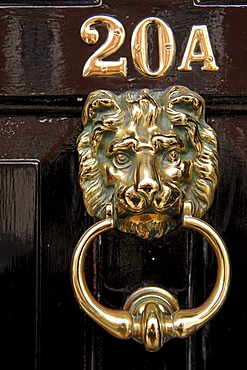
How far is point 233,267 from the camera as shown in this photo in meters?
0.87

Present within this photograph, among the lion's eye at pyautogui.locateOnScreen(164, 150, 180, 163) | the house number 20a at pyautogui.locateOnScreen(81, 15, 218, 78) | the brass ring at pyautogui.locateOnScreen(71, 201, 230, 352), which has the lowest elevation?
the brass ring at pyautogui.locateOnScreen(71, 201, 230, 352)

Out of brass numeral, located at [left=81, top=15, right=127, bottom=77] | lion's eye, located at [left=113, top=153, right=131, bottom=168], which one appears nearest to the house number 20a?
brass numeral, located at [left=81, top=15, right=127, bottom=77]

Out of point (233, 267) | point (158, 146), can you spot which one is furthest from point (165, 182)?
point (233, 267)

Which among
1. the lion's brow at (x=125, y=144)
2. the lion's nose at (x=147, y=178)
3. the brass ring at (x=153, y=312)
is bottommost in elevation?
the brass ring at (x=153, y=312)

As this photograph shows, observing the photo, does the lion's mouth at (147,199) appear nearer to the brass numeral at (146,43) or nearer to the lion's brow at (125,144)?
the lion's brow at (125,144)

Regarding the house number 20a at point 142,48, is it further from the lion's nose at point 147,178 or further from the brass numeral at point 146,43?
the lion's nose at point 147,178

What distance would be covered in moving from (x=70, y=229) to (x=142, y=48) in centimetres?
21

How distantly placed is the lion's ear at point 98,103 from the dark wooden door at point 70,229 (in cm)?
2

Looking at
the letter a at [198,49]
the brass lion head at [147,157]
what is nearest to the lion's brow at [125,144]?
the brass lion head at [147,157]

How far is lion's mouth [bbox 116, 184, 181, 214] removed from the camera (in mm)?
778

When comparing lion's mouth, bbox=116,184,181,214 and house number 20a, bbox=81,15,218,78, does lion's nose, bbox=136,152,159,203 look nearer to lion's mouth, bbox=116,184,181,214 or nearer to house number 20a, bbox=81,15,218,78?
lion's mouth, bbox=116,184,181,214

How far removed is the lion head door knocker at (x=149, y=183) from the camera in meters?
0.79

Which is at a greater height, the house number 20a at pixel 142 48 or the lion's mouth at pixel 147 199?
the house number 20a at pixel 142 48

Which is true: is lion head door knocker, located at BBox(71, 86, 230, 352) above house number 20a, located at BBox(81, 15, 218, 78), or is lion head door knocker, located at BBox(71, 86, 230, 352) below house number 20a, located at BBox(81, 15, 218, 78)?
below
